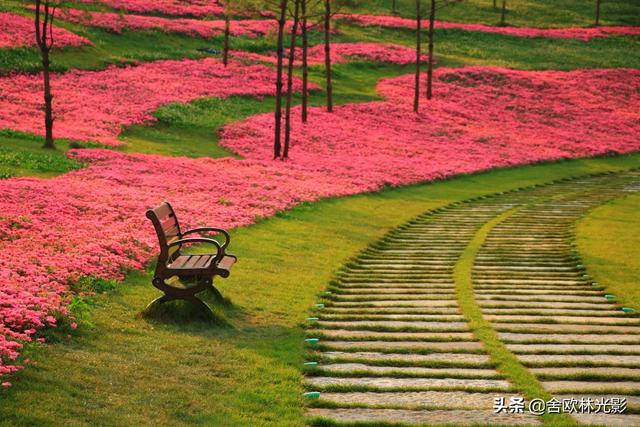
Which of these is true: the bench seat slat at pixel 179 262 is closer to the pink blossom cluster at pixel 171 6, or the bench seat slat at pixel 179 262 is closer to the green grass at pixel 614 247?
the green grass at pixel 614 247

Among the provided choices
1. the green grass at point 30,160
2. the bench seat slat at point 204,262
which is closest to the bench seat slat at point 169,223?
the bench seat slat at point 204,262


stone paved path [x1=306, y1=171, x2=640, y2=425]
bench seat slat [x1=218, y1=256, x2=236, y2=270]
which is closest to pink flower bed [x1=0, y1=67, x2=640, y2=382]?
bench seat slat [x1=218, y1=256, x2=236, y2=270]

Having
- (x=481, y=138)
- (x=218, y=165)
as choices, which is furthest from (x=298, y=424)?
(x=481, y=138)

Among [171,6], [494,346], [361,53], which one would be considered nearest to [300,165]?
[494,346]

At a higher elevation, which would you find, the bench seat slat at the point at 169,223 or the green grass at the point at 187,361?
the bench seat slat at the point at 169,223

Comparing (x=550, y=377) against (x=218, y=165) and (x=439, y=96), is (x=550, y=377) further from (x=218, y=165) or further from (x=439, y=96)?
(x=439, y=96)

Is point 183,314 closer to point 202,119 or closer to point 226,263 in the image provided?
point 226,263

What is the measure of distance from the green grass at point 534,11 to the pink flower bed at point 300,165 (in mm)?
34756

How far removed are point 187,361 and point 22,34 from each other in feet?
160

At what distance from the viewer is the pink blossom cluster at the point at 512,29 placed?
90438 mm

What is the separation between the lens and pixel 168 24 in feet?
227

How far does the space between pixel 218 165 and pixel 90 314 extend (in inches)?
860

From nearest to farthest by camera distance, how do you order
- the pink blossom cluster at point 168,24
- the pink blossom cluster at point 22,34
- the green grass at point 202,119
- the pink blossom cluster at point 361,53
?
the green grass at point 202,119 < the pink blossom cluster at point 22,34 < the pink blossom cluster at point 168,24 < the pink blossom cluster at point 361,53

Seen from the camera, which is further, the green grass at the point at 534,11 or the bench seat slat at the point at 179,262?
the green grass at the point at 534,11
